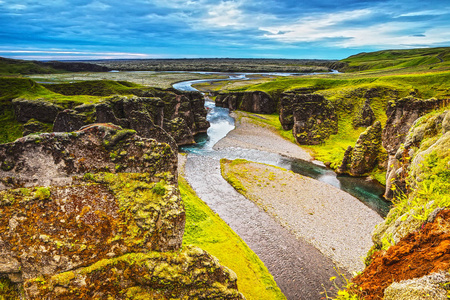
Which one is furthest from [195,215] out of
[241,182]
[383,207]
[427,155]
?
[383,207]

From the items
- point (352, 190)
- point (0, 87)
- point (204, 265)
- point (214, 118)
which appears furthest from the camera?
point (214, 118)

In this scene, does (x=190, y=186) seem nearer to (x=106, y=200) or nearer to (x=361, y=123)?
(x=106, y=200)

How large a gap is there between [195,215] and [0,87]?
6383cm

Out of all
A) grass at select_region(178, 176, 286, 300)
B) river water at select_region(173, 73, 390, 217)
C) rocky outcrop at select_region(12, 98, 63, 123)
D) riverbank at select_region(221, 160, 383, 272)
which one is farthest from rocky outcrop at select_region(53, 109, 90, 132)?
river water at select_region(173, 73, 390, 217)

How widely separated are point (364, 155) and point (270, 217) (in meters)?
24.6

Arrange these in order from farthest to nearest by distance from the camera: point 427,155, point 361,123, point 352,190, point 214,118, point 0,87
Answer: point 214,118
point 361,123
point 0,87
point 352,190
point 427,155

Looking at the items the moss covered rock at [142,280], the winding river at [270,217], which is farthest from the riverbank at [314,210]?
the moss covered rock at [142,280]

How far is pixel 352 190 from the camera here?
131 feet

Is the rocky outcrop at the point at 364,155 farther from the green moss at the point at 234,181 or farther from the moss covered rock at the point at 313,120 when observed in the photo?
the green moss at the point at 234,181

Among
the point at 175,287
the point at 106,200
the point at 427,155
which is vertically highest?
the point at 427,155

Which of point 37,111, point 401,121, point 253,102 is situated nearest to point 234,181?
point 401,121

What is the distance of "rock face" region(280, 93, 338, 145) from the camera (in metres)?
63.8

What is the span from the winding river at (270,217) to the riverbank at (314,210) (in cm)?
137

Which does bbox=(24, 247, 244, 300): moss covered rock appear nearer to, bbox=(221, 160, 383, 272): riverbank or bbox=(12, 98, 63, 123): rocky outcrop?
bbox=(221, 160, 383, 272): riverbank
